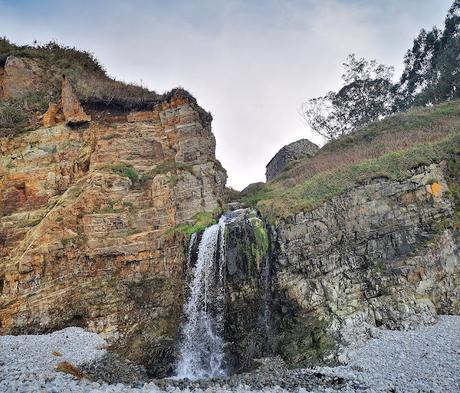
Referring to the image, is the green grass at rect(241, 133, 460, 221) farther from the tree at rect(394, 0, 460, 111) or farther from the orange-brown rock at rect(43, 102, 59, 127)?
the tree at rect(394, 0, 460, 111)

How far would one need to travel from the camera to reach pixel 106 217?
65.1 ft

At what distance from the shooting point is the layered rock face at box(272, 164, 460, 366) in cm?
1488

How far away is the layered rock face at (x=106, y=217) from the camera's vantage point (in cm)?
1703

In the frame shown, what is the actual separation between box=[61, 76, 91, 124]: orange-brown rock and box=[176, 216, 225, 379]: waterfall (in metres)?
11.7

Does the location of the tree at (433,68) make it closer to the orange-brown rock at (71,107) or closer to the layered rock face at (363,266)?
the layered rock face at (363,266)

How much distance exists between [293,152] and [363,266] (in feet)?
78.5

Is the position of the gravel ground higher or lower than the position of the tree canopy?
lower

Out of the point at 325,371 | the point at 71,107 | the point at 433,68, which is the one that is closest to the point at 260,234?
the point at 325,371

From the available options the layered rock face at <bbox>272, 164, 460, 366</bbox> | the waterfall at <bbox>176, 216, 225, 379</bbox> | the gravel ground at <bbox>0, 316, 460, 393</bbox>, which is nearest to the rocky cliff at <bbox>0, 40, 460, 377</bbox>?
the layered rock face at <bbox>272, 164, 460, 366</bbox>

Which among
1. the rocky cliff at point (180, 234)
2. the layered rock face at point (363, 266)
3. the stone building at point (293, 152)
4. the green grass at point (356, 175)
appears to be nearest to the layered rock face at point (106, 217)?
the rocky cliff at point (180, 234)

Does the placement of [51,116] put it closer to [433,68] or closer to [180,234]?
[180,234]

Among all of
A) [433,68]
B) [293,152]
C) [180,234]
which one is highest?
[433,68]

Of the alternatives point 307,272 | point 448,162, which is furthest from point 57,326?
point 448,162

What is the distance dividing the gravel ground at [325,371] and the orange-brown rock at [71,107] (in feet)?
45.6
